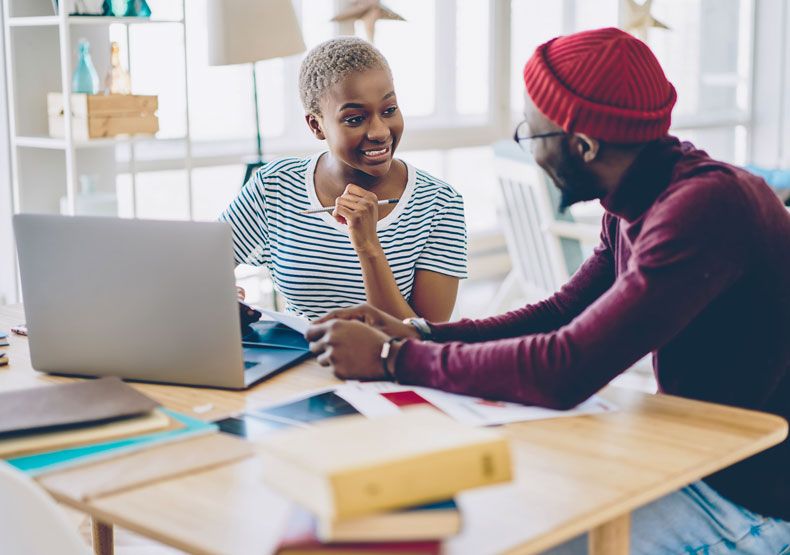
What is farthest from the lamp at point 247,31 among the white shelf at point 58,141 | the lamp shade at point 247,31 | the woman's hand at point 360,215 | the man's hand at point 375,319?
the man's hand at point 375,319

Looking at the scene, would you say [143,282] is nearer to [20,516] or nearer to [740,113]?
[20,516]

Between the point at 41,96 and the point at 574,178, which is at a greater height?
the point at 41,96

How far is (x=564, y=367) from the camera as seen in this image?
1.23 metres

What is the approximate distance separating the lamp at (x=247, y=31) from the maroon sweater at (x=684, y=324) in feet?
6.58

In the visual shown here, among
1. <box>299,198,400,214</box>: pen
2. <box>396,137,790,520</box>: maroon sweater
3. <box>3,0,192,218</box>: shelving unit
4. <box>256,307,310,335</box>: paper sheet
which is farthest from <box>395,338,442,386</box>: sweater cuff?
<box>3,0,192,218</box>: shelving unit

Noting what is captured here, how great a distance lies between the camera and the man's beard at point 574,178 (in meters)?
1.36

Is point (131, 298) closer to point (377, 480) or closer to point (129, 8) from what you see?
point (377, 480)

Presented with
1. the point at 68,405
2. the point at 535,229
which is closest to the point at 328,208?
the point at 68,405

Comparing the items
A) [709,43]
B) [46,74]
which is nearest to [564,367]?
[46,74]

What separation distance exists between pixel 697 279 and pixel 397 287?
32.2 inches

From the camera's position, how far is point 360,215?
188 centimetres

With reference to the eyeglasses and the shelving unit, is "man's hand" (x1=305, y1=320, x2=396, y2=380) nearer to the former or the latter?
the eyeglasses

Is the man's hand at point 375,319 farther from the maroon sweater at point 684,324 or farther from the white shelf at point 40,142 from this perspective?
the white shelf at point 40,142

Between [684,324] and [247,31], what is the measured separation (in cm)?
225
